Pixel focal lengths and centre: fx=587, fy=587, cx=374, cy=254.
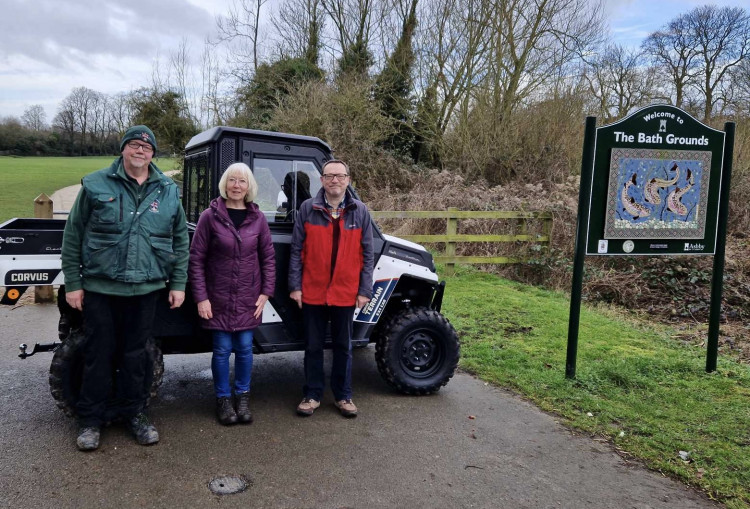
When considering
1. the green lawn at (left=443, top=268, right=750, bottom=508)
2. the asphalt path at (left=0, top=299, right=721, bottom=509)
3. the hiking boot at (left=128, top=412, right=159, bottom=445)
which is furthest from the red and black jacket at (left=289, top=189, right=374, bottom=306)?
the green lawn at (left=443, top=268, right=750, bottom=508)

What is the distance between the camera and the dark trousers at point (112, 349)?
146 inches

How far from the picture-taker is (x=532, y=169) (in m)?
17.0

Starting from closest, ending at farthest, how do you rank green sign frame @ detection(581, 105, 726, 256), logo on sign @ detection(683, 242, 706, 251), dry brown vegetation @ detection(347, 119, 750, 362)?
green sign frame @ detection(581, 105, 726, 256), logo on sign @ detection(683, 242, 706, 251), dry brown vegetation @ detection(347, 119, 750, 362)

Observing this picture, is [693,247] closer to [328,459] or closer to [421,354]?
[421,354]

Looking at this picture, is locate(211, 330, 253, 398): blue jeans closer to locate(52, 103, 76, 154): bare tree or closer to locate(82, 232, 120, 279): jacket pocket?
locate(82, 232, 120, 279): jacket pocket

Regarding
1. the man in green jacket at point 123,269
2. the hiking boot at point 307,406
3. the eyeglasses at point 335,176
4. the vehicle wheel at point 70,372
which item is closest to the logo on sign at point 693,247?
the eyeglasses at point 335,176

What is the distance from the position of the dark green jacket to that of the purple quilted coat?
28 centimetres

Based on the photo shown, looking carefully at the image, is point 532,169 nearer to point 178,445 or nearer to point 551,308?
point 551,308

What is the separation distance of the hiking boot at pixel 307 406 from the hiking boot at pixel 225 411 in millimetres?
485

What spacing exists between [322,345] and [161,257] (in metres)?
1.35

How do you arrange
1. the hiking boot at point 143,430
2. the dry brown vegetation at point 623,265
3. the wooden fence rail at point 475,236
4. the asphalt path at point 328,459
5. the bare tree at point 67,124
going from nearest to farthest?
1. the asphalt path at point 328,459
2. the hiking boot at point 143,430
3. the dry brown vegetation at point 623,265
4. the wooden fence rail at point 475,236
5. the bare tree at point 67,124

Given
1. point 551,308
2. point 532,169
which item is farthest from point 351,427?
point 532,169

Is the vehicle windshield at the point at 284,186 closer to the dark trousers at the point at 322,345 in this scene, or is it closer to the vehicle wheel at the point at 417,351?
the dark trousers at the point at 322,345

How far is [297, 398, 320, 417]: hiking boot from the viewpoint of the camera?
4391 millimetres
